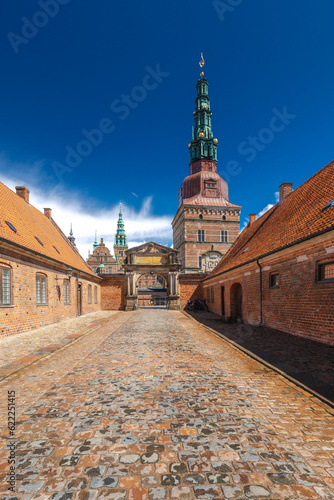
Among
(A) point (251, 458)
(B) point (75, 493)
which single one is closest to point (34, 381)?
(B) point (75, 493)

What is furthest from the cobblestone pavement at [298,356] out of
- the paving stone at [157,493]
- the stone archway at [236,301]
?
the stone archway at [236,301]

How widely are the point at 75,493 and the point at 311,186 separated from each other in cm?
1315

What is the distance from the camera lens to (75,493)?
82.2 inches

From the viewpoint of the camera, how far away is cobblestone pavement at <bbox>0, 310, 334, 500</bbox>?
2.16 meters

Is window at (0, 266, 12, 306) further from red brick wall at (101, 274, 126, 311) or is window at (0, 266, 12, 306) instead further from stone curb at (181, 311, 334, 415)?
red brick wall at (101, 274, 126, 311)

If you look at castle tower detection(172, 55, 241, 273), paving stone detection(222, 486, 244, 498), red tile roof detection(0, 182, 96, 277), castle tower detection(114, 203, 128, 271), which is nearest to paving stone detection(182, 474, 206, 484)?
paving stone detection(222, 486, 244, 498)

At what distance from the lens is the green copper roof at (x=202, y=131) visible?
45000mm

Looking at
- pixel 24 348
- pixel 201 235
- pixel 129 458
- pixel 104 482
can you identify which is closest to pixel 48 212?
pixel 24 348

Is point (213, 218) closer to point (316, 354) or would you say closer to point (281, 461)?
point (316, 354)

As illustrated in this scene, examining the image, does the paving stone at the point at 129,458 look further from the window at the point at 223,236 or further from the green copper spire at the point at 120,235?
the green copper spire at the point at 120,235

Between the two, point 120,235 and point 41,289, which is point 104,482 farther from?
point 120,235

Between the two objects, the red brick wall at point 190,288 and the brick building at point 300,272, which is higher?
the brick building at point 300,272

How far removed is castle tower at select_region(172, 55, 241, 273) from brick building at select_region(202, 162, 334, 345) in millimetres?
24696

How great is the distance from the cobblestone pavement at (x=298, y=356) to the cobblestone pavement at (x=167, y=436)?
426 mm
